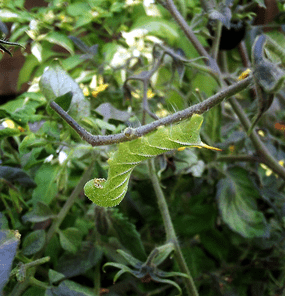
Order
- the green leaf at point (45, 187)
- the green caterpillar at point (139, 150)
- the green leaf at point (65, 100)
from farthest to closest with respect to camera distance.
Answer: the green leaf at point (45, 187)
the green leaf at point (65, 100)
the green caterpillar at point (139, 150)

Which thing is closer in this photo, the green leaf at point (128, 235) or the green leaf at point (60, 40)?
the green leaf at point (128, 235)

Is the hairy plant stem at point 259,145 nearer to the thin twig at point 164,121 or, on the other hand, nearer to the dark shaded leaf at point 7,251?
the thin twig at point 164,121

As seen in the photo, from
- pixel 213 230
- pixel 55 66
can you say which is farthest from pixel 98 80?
pixel 213 230

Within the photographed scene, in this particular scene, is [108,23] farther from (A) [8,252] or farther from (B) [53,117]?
(A) [8,252]

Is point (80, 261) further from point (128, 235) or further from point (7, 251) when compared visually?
point (7, 251)

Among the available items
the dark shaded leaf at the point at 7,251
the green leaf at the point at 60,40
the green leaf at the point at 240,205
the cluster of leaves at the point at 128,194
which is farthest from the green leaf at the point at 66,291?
the green leaf at the point at 60,40

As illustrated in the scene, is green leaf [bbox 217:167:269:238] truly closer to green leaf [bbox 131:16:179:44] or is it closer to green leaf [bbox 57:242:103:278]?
green leaf [bbox 57:242:103:278]
